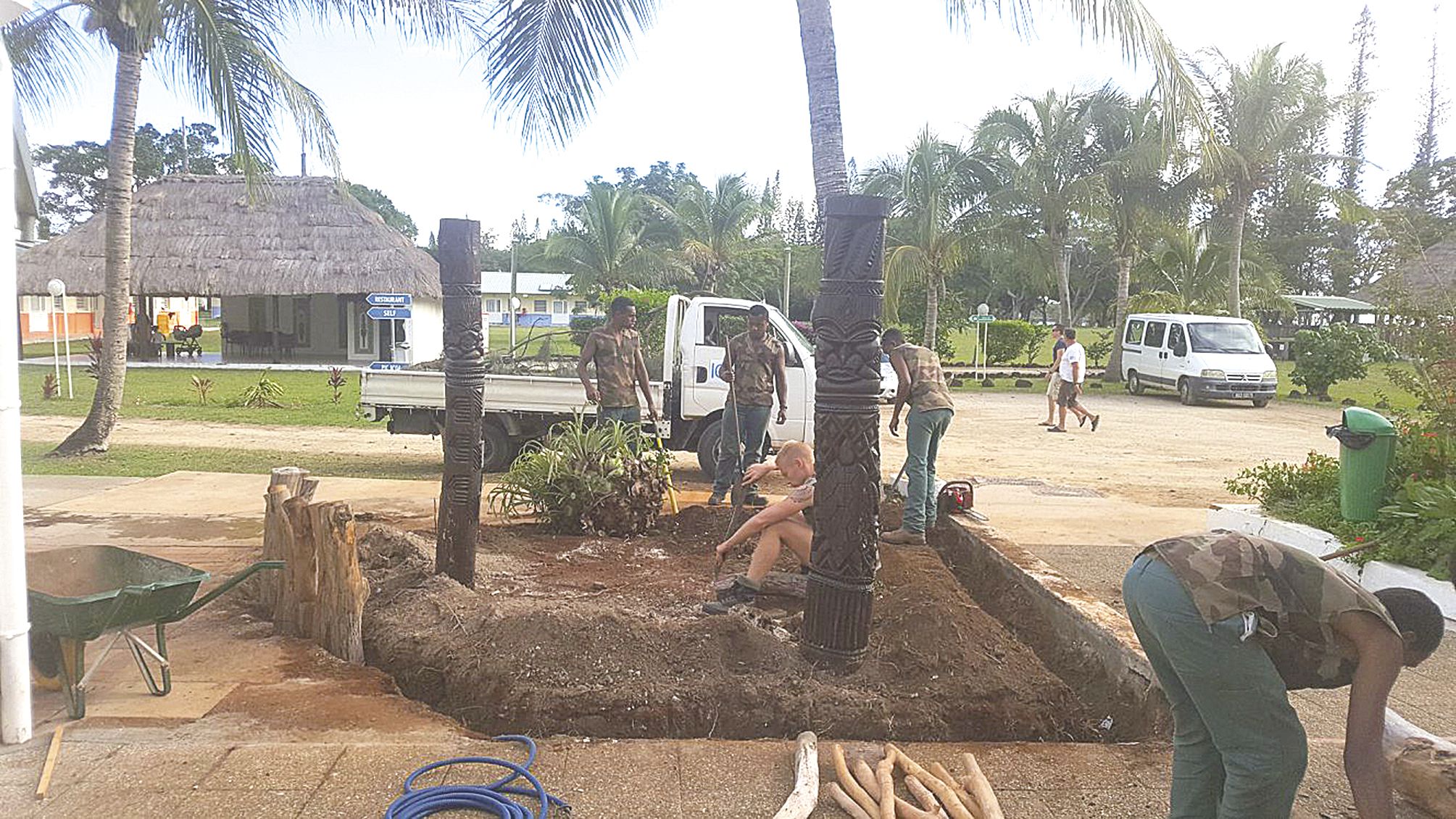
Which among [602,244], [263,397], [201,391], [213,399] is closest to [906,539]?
[263,397]

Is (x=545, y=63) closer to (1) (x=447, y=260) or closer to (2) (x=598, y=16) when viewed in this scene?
(2) (x=598, y=16)

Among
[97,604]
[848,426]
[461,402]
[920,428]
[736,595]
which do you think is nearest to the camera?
[97,604]

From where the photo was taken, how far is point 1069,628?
16.4 feet

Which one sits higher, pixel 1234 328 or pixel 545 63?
pixel 545 63

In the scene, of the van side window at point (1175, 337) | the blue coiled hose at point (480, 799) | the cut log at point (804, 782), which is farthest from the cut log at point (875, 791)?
the van side window at point (1175, 337)

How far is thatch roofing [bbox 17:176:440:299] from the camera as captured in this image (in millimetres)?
25391

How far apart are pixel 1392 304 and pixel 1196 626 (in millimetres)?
7220

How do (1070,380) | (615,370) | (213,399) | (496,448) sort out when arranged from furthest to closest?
1. (213,399)
2. (1070,380)
3. (496,448)
4. (615,370)

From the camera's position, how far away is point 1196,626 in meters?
2.55

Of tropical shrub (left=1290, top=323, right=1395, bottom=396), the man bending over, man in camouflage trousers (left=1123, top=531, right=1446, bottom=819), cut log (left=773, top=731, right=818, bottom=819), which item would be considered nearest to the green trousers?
man in camouflage trousers (left=1123, top=531, right=1446, bottom=819)

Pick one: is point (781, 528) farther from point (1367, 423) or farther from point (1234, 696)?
point (1367, 423)

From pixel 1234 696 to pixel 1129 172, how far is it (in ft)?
85.2

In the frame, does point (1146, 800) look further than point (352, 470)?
No

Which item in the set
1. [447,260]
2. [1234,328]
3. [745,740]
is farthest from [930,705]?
[1234,328]
